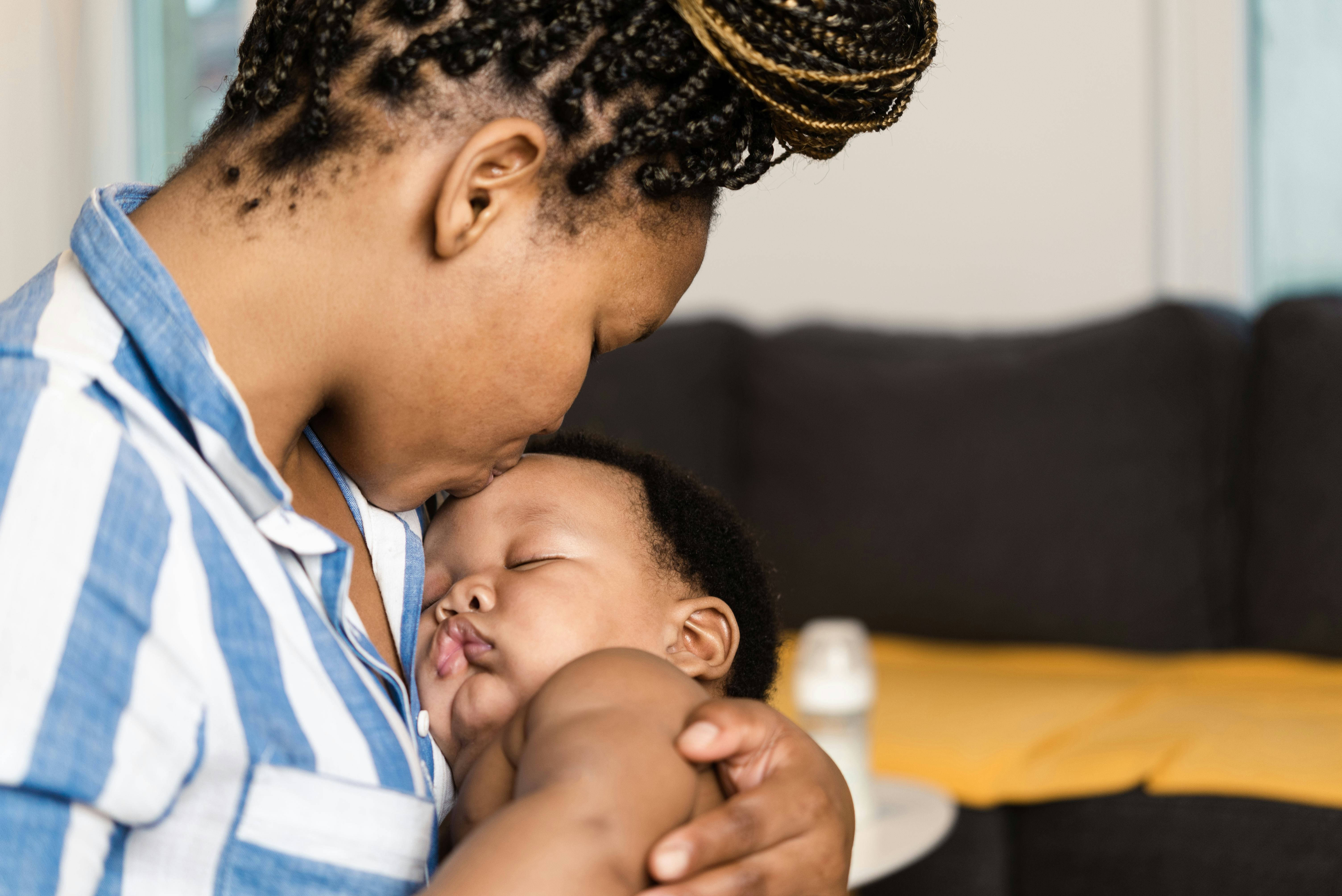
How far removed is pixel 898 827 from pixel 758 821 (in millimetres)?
960

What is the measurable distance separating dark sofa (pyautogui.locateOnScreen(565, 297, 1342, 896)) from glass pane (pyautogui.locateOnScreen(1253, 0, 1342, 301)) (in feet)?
1.58

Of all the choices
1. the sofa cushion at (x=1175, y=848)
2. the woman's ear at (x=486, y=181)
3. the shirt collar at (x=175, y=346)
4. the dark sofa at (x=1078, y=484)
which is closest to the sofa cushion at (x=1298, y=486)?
the dark sofa at (x=1078, y=484)

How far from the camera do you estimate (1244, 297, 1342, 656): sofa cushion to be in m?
2.34

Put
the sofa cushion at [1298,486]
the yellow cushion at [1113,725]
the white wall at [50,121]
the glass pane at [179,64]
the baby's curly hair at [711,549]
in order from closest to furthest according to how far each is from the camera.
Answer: the baby's curly hair at [711,549] < the white wall at [50,121] < the yellow cushion at [1113,725] < the sofa cushion at [1298,486] < the glass pane at [179,64]

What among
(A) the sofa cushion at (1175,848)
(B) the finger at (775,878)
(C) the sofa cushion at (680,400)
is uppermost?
(B) the finger at (775,878)

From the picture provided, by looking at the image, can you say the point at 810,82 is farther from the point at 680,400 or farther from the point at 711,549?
the point at 680,400

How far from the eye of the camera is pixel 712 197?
0.83 meters

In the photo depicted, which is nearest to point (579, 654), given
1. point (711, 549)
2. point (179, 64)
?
point (711, 549)

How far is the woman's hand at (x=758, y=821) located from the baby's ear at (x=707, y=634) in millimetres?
212

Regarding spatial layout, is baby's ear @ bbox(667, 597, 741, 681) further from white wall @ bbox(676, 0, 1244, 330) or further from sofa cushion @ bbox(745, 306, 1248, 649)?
white wall @ bbox(676, 0, 1244, 330)

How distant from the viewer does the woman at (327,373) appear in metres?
0.56

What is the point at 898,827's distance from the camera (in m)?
1.60

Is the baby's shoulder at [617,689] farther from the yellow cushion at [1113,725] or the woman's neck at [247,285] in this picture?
the yellow cushion at [1113,725]

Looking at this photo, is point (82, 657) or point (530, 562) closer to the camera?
point (82, 657)
